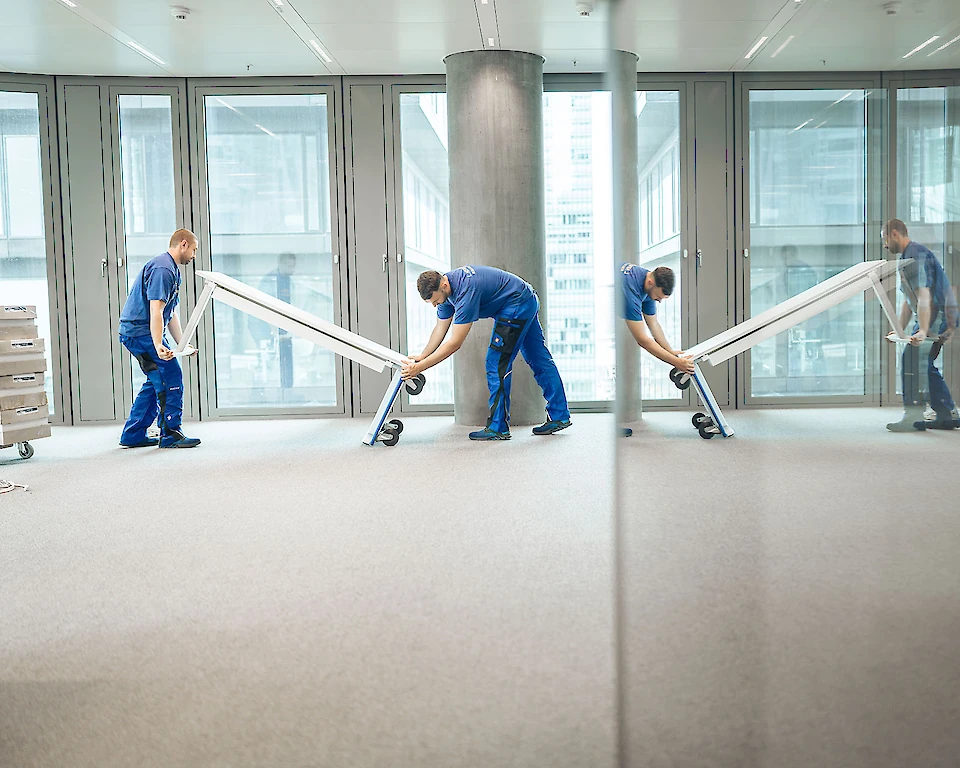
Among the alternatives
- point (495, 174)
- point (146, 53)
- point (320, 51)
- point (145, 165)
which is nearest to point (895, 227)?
point (495, 174)

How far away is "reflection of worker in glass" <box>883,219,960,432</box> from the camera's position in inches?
21.4

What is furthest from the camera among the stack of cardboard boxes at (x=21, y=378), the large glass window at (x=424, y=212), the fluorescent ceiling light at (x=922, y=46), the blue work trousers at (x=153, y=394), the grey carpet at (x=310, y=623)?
the large glass window at (x=424, y=212)

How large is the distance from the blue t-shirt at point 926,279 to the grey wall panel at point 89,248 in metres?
6.05

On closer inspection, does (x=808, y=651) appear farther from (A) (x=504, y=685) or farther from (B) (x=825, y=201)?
(A) (x=504, y=685)

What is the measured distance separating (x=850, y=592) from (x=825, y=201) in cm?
27

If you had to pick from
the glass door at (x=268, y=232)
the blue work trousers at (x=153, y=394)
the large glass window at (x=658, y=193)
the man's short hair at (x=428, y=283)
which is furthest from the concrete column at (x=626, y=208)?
the glass door at (x=268, y=232)

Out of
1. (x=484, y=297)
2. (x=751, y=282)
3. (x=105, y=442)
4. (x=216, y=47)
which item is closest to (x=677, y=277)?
(x=751, y=282)

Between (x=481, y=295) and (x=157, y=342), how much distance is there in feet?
5.68

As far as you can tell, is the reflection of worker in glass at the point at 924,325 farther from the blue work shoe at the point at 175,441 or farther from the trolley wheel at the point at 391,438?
the blue work shoe at the point at 175,441

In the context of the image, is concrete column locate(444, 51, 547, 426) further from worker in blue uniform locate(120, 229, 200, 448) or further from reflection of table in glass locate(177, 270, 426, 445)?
worker in blue uniform locate(120, 229, 200, 448)

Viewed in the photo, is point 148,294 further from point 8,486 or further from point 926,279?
point 926,279

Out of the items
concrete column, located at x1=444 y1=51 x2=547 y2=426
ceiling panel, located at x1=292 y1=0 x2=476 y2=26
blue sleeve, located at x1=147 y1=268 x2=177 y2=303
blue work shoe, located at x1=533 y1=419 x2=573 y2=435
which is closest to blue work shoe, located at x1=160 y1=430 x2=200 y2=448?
blue sleeve, located at x1=147 y1=268 x2=177 y2=303

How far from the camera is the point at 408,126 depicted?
5879 mm

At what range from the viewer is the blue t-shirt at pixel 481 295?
436 cm
